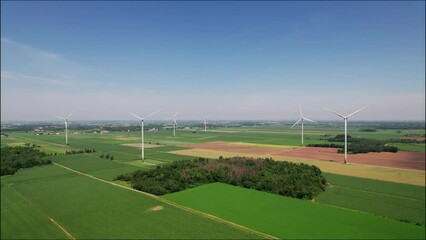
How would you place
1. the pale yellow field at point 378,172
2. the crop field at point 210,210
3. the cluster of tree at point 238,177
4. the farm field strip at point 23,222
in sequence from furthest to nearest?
1. the pale yellow field at point 378,172
2. the cluster of tree at point 238,177
3. the farm field strip at point 23,222
4. the crop field at point 210,210

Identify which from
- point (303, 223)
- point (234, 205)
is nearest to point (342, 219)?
point (303, 223)

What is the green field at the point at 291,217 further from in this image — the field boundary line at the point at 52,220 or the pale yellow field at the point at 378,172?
the pale yellow field at the point at 378,172

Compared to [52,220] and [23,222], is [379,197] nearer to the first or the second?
[52,220]

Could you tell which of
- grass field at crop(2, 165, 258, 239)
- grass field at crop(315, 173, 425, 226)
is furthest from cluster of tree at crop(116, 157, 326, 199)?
grass field at crop(2, 165, 258, 239)

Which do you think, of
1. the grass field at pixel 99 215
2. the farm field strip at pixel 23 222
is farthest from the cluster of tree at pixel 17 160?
the farm field strip at pixel 23 222

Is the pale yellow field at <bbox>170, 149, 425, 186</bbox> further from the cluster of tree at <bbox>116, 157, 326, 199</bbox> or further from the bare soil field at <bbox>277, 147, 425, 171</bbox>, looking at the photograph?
the cluster of tree at <bbox>116, 157, 326, 199</bbox>
